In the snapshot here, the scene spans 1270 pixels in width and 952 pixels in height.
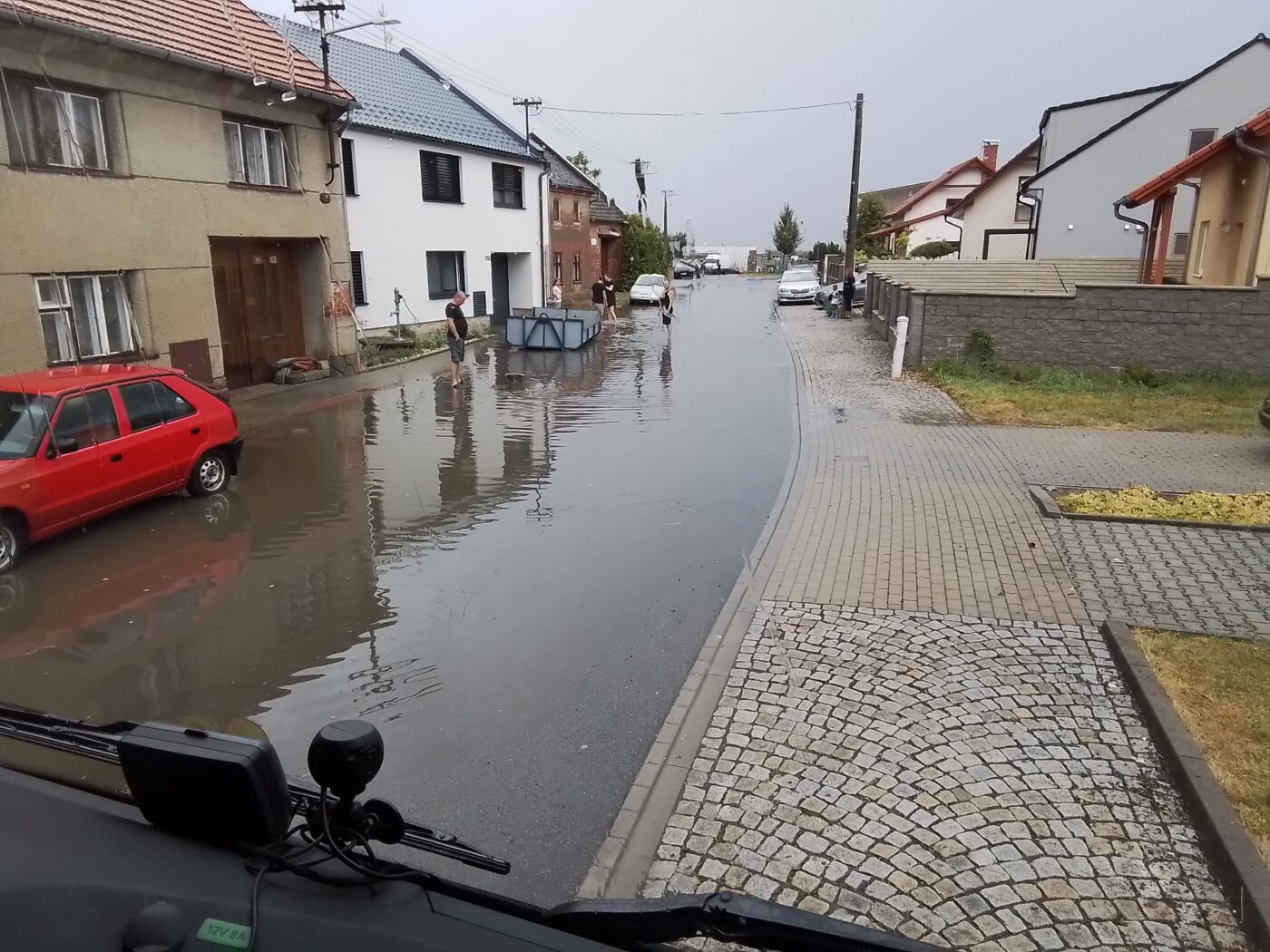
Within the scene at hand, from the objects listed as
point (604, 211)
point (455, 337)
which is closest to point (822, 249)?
point (604, 211)

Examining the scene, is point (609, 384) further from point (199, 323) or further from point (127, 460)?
point (127, 460)

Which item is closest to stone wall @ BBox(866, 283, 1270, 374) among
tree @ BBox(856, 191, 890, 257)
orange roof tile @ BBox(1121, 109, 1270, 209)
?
orange roof tile @ BBox(1121, 109, 1270, 209)

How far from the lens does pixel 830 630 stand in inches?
251

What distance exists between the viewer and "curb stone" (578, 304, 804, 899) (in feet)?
13.1

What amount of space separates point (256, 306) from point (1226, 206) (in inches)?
815

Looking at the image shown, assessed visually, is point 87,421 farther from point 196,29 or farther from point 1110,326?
point 1110,326

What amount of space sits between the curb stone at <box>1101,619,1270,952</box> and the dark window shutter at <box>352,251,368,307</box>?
21609mm

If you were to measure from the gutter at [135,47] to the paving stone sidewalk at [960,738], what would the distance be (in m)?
12.0

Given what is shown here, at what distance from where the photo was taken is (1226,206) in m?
19.8

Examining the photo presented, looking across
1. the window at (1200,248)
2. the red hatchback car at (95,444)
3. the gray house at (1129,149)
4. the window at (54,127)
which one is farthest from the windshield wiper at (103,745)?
the gray house at (1129,149)

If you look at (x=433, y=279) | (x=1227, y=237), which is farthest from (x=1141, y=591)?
(x=433, y=279)

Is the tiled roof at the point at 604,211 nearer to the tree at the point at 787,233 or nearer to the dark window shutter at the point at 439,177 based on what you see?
the dark window shutter at the point at 439,177

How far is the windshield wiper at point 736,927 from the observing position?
68.0 inches

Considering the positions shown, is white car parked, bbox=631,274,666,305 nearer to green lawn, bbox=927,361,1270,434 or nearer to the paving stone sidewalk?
green lawn, bbox=927,361,1270,434
